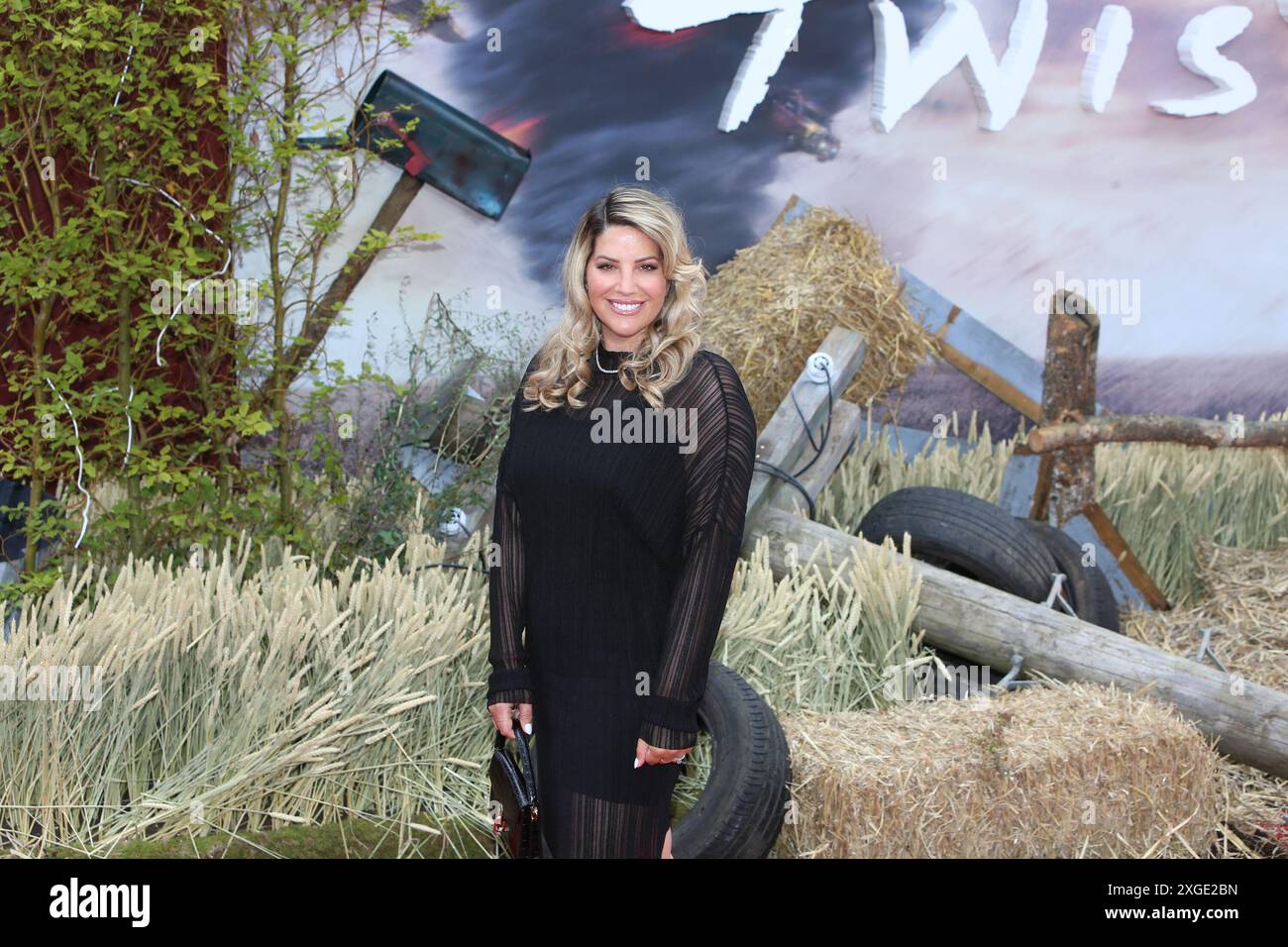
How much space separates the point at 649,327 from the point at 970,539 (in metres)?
2.37

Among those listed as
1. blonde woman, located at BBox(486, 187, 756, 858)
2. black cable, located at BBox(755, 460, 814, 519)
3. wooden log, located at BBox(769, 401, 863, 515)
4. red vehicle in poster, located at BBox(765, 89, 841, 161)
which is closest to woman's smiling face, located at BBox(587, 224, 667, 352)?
blonde woman, located at BBox(486, 187, 756, 858)

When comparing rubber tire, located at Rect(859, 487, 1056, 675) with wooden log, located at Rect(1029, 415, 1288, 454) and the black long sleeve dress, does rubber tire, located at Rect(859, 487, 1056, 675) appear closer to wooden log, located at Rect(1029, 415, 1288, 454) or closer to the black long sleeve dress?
wooden log, located at Rect(1029, 415, 1288, 454)

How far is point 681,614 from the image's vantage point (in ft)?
6.68

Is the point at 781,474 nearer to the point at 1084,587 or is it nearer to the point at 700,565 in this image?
the point at 1084,587

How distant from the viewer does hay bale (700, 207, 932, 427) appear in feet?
15.9

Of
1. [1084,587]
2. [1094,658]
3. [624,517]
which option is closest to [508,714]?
[624,517]

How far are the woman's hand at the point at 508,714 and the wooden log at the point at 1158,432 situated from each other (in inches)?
117

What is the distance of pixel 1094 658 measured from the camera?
362cm

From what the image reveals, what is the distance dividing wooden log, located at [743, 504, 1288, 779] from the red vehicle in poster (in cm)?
255

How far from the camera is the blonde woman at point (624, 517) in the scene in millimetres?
2035

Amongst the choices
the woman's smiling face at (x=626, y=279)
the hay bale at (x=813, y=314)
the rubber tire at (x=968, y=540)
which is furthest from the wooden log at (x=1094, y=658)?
the woman's smiling face at (x=626, y=279)

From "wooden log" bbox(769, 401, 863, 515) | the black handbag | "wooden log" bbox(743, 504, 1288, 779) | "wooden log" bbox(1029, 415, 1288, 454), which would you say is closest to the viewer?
the black handbag

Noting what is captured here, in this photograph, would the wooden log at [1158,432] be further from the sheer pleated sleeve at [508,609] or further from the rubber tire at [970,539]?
the sheer pleated sleeve at [508,609]
